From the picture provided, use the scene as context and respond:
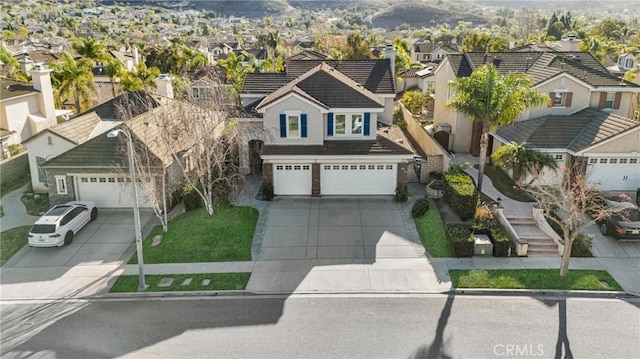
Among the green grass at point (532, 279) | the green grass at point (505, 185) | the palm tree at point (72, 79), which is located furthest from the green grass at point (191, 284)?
the palm tree at point (72, 79)

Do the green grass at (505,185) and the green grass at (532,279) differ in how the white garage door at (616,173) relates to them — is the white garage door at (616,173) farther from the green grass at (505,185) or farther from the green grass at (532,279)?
the green grass at (532,279)

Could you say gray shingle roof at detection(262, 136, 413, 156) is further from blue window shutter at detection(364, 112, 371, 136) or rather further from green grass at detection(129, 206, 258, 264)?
green grass at detection(129, 206, 258, 264)

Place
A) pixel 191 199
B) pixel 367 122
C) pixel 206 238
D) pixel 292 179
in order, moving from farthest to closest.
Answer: pixel 367 122 → pixel 292 179 → pixel 191 199 → pixel 206 238

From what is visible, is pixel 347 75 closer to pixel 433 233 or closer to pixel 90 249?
pixel 433 233

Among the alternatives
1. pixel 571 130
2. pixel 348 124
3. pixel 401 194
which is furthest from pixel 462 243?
pixel 571 130

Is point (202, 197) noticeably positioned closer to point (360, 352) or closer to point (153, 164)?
point (153, 164)

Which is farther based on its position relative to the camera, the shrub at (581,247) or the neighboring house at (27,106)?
the neighboring house at (27,106)
